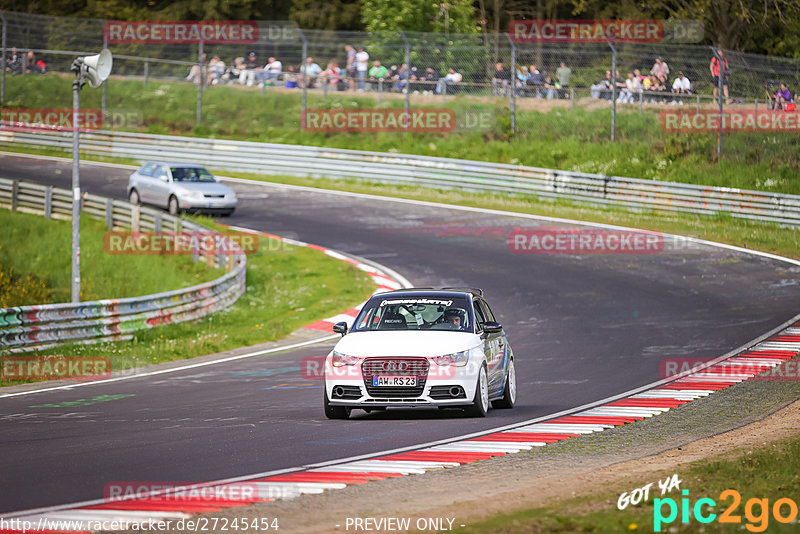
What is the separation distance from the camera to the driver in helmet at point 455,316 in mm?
12383

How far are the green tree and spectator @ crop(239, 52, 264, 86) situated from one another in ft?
43.1

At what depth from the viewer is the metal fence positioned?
31.8 meters

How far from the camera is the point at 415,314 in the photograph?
12.7 meters

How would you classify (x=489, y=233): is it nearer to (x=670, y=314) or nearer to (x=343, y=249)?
(x=343, y=249)

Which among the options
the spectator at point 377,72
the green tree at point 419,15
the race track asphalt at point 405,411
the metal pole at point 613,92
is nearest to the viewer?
the race track asphalt at point 405,411

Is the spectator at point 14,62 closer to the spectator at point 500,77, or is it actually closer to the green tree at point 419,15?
the green tree at point 419,15

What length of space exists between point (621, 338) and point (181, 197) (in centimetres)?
1686

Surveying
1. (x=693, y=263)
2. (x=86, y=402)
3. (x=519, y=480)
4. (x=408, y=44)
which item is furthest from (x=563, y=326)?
(x=408, y=44)

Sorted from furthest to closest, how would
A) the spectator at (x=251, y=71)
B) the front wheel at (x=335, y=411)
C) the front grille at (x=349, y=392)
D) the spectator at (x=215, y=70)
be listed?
the spectator at (x=215, y=70), the spectator at (x=251, y=71), the front wheel at (x=335, y=411), the front grille at (x=349, y=392)

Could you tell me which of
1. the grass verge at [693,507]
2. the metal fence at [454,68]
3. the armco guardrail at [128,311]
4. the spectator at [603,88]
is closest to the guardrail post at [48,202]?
the armco guardrail at [128,311]

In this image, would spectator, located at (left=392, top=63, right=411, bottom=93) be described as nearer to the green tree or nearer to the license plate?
the green tree

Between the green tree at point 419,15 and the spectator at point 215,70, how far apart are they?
44.5 ft

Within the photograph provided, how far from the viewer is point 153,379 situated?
1574cm

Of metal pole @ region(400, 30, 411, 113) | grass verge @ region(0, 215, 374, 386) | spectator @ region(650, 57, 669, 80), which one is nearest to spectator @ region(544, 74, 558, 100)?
spectator @ region(650, 57, 669, 80)
